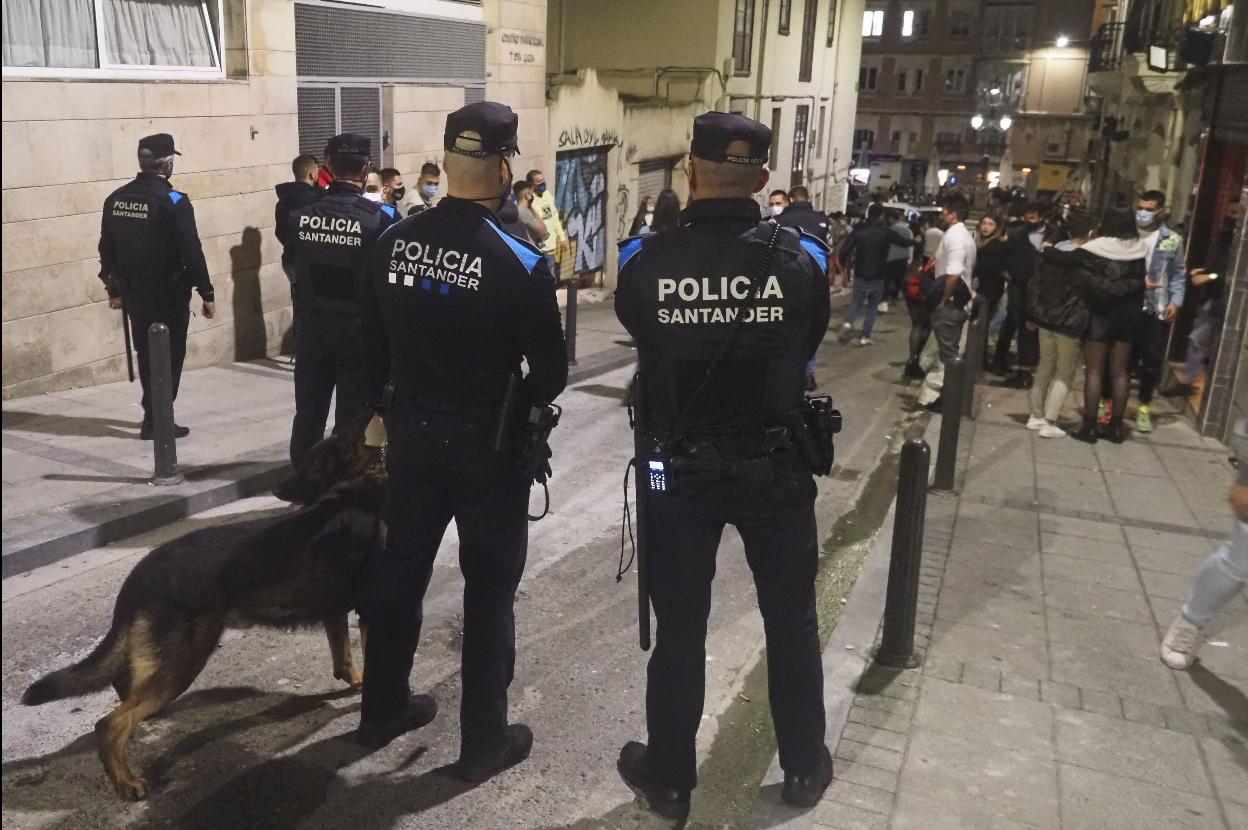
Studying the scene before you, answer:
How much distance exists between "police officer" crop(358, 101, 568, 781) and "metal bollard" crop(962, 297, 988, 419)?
6.07 meters

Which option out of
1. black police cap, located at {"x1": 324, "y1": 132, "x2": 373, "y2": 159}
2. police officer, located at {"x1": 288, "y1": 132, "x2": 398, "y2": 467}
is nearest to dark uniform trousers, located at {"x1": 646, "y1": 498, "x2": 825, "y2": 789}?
police officer, located at {"x1": 288, "y1": 132, "x2": 398, "y2": 467}

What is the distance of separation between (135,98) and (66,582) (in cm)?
455

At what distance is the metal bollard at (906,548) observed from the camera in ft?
13.7

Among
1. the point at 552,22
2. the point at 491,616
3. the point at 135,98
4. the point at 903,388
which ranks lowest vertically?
the point at 903,388

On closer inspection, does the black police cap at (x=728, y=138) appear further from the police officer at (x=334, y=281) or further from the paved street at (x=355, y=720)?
the police officer at (x=334, y=281)

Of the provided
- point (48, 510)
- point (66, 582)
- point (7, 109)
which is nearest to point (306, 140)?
point (7, 109)

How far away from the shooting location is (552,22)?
21.6 m

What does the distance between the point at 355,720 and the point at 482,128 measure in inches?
84.5

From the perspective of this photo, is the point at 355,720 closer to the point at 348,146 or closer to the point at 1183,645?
the point at 348,146

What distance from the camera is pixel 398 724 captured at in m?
3.61

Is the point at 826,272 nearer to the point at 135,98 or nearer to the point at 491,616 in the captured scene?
the point at 491,616

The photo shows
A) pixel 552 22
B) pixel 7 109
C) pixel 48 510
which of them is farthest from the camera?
pixel 552 22

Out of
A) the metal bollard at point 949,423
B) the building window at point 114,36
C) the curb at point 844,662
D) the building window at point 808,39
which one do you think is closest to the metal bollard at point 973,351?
the metal bollard at point 949,423

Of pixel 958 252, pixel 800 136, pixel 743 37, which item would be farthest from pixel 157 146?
pixel 800 136
